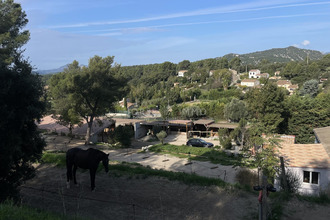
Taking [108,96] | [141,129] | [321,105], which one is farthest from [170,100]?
[108,96]

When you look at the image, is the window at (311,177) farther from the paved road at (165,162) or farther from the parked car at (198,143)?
the parked car at (198,143)

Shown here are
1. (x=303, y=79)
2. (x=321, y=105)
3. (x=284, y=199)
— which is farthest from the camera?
(x=303, y=79)

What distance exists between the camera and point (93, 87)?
22.4 meters

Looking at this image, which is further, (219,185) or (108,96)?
(108,96)

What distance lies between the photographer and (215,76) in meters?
99.2

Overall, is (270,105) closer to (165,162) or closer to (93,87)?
(165,162)

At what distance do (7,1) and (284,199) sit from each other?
26.5 meters

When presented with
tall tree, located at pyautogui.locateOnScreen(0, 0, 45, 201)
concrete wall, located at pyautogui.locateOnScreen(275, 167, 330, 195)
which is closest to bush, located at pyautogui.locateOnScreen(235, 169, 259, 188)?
concrete wall, located at pyautogui.locateOnScreen(275, 167, 330, 195)

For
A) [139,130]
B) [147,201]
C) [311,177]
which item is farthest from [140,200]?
[139,130]

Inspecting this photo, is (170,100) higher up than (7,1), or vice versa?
(7,1)

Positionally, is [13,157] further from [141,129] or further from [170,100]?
[170,100]

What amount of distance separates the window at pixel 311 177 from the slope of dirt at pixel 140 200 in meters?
5.80

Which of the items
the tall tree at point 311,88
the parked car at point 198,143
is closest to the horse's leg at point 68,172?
the parked car at point 198,143

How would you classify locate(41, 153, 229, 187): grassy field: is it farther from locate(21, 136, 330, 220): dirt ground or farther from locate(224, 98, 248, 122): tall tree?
locate(224, 98, 248, 122): tall tree
